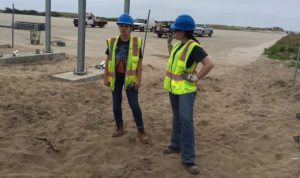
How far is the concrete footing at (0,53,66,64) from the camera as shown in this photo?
35.4 ft

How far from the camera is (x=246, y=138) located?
5.68 m

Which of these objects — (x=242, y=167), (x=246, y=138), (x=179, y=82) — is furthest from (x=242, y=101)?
(x=179, y=82)

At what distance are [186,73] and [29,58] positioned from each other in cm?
822

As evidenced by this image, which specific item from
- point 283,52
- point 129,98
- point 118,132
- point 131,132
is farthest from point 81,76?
point 283,52

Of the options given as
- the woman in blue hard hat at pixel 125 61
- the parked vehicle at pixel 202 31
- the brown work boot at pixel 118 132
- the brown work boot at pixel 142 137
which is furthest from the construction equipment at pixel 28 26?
the parked vehicle at pixel 202 31

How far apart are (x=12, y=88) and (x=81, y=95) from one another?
Result: 138 centimetres

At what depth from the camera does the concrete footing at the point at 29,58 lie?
35.4 feet

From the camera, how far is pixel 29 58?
11.4m

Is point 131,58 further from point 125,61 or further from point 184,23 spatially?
point 184,23

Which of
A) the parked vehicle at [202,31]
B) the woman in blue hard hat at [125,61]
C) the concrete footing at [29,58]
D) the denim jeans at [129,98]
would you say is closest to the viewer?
the woman in blue hard hat at [125,61]

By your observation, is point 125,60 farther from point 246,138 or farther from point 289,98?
point 289,98

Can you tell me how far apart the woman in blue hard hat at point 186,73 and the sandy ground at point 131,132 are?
0.32 metres

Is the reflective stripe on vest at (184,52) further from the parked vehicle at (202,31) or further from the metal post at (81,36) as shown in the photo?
the parked vehicle at (202,31)

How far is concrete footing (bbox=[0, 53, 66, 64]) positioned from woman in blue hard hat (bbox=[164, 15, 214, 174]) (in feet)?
24.8
